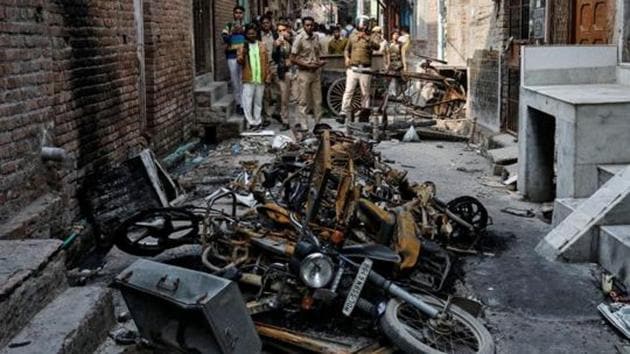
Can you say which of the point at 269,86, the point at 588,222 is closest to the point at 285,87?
the point at 269,86

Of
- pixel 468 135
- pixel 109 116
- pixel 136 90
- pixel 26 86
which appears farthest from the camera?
pixel 468 135

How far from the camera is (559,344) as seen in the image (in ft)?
15.8

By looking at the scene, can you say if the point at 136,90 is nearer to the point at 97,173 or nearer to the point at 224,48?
the point at 97,173

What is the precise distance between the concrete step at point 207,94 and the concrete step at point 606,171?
26.5 feet

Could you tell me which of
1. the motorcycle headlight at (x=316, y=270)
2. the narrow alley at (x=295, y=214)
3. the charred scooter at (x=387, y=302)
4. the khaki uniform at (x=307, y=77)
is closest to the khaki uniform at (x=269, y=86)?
the khaki uniform at (x=307, y=77)

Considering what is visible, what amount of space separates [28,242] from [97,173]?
292cm

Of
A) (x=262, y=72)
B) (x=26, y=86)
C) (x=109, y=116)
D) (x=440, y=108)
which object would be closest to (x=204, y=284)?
(x=26, y=86)

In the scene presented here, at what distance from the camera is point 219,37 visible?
16016 millimetres

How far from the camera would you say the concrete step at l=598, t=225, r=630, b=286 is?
5586mm

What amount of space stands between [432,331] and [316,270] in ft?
2.69

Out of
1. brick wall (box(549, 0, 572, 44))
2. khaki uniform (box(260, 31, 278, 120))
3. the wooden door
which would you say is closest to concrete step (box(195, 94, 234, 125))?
khaki uniform (box(260, 31, 278, 120))

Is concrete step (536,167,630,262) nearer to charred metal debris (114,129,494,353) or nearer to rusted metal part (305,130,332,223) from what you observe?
charred metal debris (114,129,494,353)

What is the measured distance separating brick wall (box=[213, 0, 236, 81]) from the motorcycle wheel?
11870 millimetres

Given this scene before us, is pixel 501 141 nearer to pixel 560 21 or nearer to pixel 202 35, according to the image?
pixel 560 21
